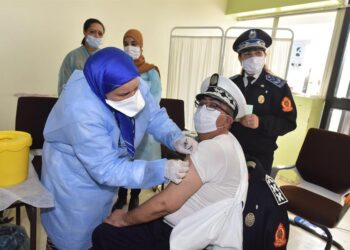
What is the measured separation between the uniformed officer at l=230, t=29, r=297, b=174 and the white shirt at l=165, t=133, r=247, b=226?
2.00 feet

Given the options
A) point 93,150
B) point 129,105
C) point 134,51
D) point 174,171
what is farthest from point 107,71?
point 134,51

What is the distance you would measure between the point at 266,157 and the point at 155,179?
102 cm

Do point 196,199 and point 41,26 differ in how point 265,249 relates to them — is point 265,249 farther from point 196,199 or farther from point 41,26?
point 41,26

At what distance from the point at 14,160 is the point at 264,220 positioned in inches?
39.6

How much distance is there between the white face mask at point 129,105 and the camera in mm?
990

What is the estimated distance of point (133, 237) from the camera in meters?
1.18

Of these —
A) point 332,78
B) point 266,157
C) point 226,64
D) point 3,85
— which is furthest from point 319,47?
→ point 3,85

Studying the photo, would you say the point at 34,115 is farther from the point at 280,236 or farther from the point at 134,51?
the point at 280,236

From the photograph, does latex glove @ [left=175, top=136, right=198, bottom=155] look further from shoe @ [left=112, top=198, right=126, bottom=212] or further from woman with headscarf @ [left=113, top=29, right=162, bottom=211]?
shoe @ [left=112, top=198, right=126, bottom=212]

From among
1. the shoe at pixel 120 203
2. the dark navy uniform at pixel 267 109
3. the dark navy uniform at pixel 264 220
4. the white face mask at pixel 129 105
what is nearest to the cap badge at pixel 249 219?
the dark navy uniform at pixel 264 220

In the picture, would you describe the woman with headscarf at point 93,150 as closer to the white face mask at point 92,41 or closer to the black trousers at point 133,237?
the black trousers at point 133,237

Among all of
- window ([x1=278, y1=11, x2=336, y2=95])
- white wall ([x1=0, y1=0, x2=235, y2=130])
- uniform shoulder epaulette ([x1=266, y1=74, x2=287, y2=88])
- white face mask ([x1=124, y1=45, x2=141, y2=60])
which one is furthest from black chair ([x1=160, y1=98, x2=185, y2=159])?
window ([x1=278, y1=11, x2=336, y2=95])

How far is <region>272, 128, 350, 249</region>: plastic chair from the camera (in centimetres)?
167

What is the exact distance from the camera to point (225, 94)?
1.14 m
